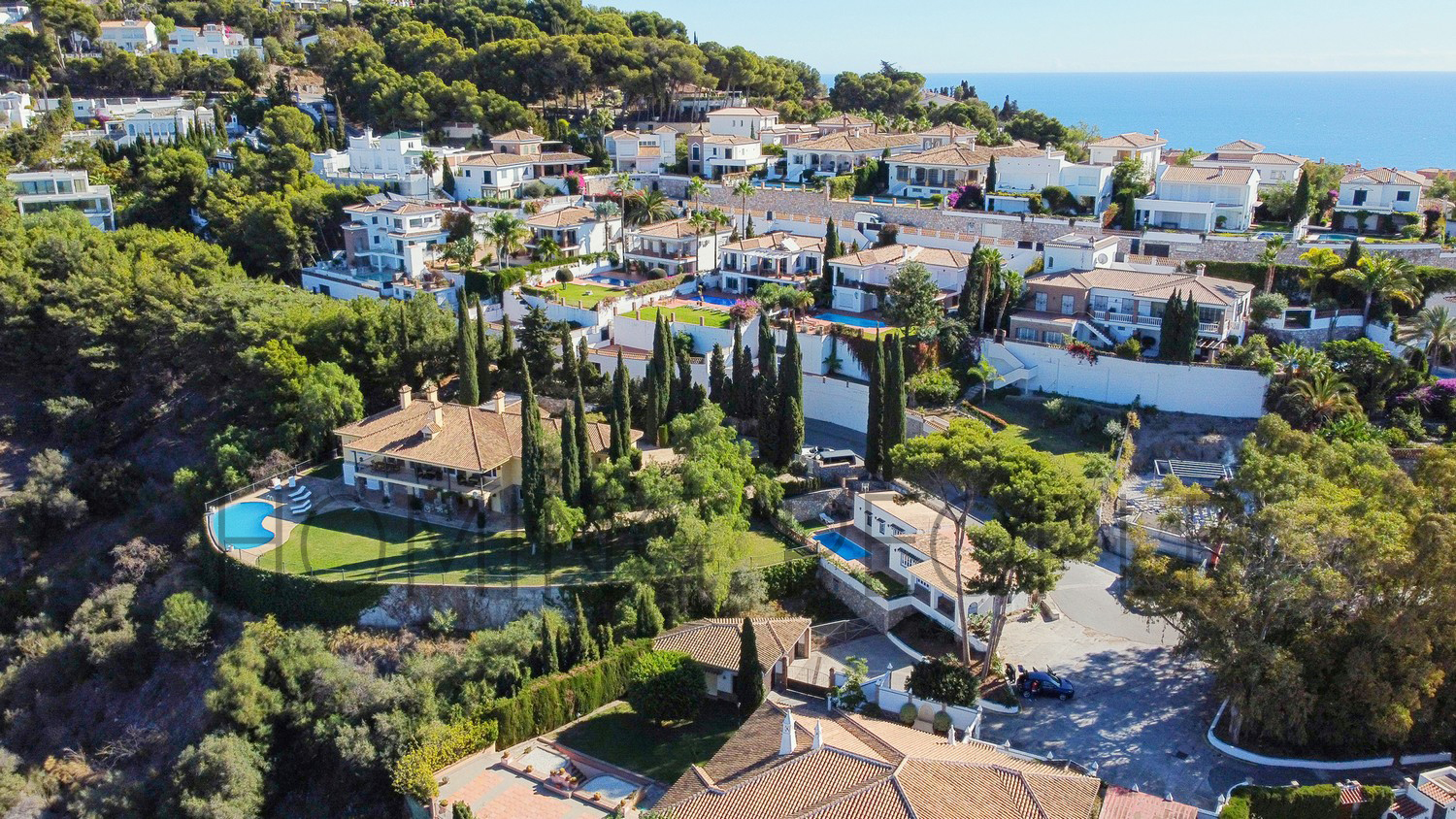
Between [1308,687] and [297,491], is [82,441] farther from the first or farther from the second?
[1308,687]

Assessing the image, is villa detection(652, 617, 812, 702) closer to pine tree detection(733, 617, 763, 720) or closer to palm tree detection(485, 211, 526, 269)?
pine tree detection(733, 617, 763, 720)

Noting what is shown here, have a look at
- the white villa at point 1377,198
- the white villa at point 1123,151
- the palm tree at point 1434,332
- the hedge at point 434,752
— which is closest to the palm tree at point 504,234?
the white villa at point 1123,151

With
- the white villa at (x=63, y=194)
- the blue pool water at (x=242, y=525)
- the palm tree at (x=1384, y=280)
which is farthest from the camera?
the white villa at (x=63, y=194)

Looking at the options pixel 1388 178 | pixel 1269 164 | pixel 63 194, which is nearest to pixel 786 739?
pixel 1388 178

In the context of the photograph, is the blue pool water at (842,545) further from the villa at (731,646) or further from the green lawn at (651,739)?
the green lawn at (651,739)

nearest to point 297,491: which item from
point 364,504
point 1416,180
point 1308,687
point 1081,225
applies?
point 364,504

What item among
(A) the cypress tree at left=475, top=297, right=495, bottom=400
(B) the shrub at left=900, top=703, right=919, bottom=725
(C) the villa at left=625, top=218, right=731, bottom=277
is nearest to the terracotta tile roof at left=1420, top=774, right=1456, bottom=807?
(B) the shrub at left=900, top=703, right=919, bottom=725

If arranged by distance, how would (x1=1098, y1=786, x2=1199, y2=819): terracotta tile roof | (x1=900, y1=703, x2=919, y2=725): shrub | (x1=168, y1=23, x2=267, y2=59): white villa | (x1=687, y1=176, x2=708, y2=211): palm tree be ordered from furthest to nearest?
1. (x1=168, y1=23, x2=267, y2=59): white villa
2. (x1=687, y1=176, x2=708, y2=211): palm tree
3. (x1=900, y1=703, x2=919, y2=725): shrub
4. (x1=1098, y1=786, x2=1199, y2=819): terracotta tile roof
